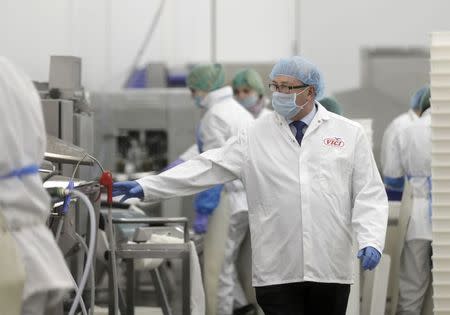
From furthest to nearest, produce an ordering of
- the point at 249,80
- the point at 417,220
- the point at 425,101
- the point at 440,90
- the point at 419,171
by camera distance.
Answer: the point at 249,80
the point at 425,101
the point at 419,171
the point at 417,220
the point at 440,90

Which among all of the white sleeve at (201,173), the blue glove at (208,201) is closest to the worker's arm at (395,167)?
the blue glove at (208,201)

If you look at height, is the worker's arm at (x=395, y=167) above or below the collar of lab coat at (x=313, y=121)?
below

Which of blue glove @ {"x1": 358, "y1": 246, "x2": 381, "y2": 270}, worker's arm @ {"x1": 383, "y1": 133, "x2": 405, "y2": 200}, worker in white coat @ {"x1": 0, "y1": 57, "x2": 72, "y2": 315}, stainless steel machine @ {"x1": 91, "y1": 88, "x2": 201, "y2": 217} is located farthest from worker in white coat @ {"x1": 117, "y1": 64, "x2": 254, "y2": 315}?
worker in white coat @ {"x1": 0, "y1": 57, "x2": 72, "y2": 315}

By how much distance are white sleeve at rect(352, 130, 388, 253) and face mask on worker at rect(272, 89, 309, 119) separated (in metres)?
0.25

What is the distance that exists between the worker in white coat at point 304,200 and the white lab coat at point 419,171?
1797mm

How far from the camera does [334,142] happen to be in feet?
13.1

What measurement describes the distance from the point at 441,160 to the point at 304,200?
1.06 metres

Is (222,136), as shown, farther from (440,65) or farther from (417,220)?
(440,65)

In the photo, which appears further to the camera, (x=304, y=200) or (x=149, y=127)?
(x=149, y=127)

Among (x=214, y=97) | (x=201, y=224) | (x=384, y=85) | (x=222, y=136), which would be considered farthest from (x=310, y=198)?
(x=384, y=85)

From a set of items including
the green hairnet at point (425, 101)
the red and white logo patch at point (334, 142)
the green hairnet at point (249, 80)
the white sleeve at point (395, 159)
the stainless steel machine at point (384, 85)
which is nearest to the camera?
the red and white logo patch at point (334, 142)

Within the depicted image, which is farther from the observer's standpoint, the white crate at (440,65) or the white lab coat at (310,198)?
the white crate at (440,65)

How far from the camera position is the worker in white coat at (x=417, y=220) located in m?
5.82

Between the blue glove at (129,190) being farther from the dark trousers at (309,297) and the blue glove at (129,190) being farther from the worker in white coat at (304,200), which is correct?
the dark trousers at (309,297)
